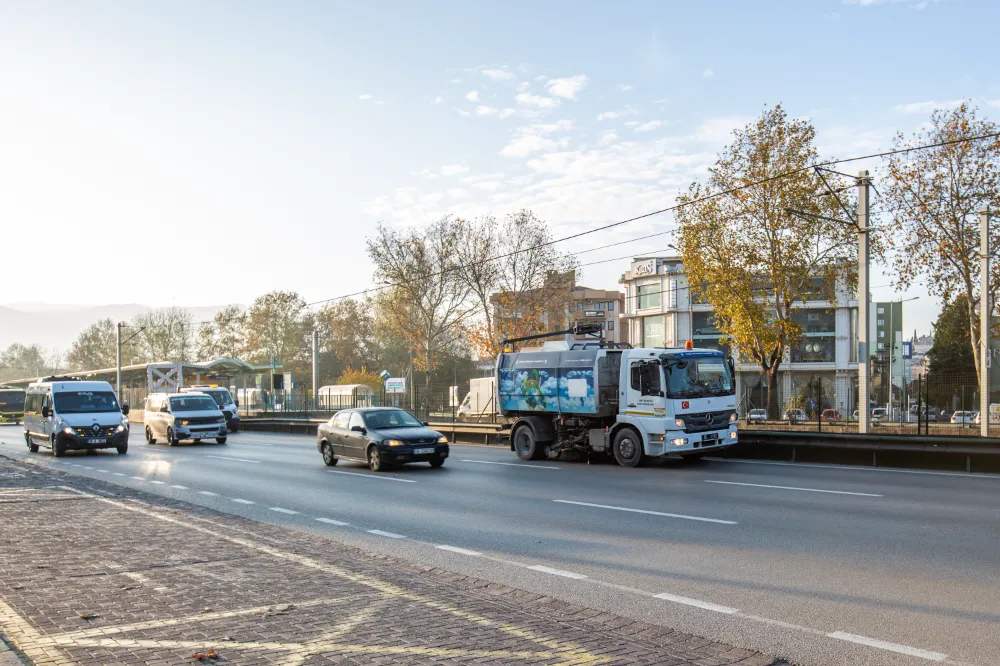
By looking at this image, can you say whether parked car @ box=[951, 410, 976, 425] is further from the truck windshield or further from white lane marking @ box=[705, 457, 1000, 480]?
the truck windshield

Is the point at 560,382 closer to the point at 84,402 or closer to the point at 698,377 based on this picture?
the point at 698,377

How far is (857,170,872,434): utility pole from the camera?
2342 centimetres

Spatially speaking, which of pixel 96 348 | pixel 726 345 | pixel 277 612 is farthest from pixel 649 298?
pixel 277 612

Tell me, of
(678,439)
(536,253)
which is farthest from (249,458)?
(536,253)

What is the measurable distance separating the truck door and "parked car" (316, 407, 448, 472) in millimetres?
4215

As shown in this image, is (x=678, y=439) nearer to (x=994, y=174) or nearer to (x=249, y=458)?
(x=249, y=458)

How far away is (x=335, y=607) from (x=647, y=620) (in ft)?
7.33

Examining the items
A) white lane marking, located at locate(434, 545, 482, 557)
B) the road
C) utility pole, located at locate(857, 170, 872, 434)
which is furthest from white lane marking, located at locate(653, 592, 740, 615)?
utility pole, located at locate(857, 170, 872, 434)

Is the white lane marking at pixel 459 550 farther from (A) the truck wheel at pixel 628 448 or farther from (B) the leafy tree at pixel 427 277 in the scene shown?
(B) the leafy tree at pixel 427 277

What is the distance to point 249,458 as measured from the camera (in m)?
24.0

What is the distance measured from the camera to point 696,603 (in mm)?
6945

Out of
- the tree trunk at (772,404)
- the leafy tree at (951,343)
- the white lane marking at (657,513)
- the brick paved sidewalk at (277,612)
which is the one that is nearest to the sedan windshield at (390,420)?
the white lane marking at (657,513)

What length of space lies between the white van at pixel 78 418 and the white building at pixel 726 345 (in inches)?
2026

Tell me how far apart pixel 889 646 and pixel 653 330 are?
8397 cm
